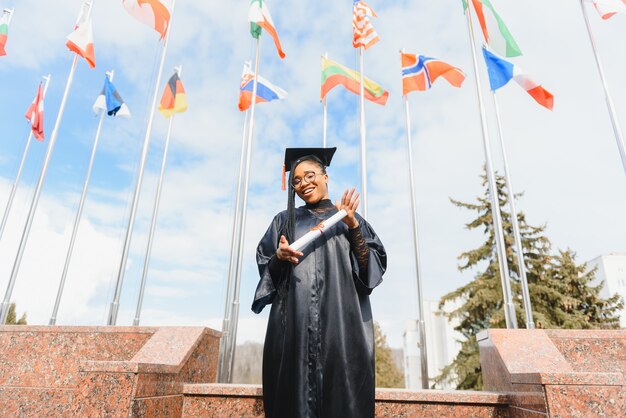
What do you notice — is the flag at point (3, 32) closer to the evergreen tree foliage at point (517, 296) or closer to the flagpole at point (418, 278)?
the flagpole at point (418, 278)

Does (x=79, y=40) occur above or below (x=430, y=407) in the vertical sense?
above

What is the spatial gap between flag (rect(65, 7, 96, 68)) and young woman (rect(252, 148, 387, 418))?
30.6ft

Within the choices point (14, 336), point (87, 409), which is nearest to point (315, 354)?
point (87, 409)

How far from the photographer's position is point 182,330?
4.27m

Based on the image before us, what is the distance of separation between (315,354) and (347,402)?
38 cm

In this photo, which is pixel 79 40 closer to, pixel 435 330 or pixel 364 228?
pixel 364 228

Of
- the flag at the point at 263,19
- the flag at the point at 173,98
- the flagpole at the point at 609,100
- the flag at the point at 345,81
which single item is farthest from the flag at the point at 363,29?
the flag at the point at 173,98

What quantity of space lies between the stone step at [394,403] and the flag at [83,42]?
943cm

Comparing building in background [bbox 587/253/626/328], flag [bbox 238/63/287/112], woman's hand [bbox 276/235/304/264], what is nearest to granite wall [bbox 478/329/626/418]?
woman's hand [bbox 276/235/304/264]

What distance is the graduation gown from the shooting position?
2.69 m

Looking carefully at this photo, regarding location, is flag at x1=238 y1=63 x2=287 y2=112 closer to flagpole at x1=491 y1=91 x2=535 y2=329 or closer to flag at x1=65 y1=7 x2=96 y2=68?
flag at x1=65 y1=7 x2=96 y2=68

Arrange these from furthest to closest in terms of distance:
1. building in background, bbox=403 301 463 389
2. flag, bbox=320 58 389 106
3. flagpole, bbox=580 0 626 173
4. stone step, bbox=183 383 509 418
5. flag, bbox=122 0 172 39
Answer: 1. building in background, bbox=403 301 463 389
2. flag, bbox=320 58 389 106
3. flag, bbox=122 0 172 39
4. flagpole, bbox=580 0 626 173
5. stone step, bbox=183 383 509 418

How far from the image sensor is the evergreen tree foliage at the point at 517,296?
14.9 m

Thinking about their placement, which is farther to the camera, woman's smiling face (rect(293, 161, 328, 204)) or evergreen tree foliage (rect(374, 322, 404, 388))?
evergreen tree foliage (rect(374, 322, 404, 388))
